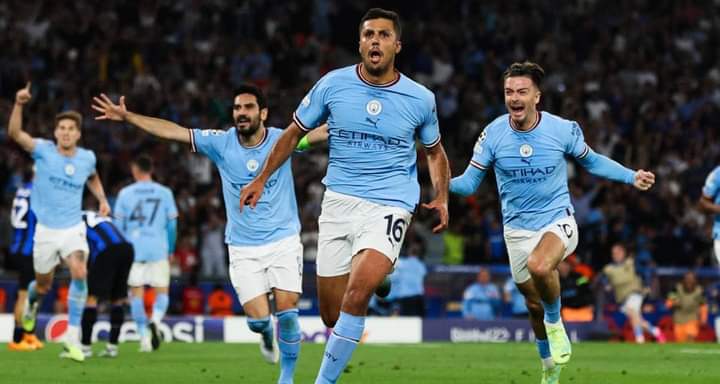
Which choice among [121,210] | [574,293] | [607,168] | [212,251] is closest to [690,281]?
[574,293]

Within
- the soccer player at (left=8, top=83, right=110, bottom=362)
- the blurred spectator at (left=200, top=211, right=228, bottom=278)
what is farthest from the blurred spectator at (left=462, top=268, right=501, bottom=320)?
the soccer player at (left=8, top=83, right=110, bottom=362)

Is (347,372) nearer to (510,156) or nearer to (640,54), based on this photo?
(510,156)

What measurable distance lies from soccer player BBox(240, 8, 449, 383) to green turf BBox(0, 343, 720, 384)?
3315 millimetres

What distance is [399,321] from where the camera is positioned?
25656 millimetres

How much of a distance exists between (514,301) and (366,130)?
57.0ft

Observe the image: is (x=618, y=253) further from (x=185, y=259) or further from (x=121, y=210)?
(x=121, y=210)

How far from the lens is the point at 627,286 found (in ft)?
88.4

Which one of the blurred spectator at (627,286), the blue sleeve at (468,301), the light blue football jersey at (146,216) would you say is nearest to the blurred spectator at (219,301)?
the blue sleeve at (468,301)

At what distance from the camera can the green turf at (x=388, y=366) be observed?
14.3m

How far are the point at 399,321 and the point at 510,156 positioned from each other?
1259cm

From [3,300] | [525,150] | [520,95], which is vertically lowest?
[3,300]

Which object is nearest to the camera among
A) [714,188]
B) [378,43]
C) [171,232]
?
[378,43]

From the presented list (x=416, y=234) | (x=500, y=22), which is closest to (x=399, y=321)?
(x=416, y=234)

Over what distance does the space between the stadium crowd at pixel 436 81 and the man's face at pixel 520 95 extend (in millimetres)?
14005
